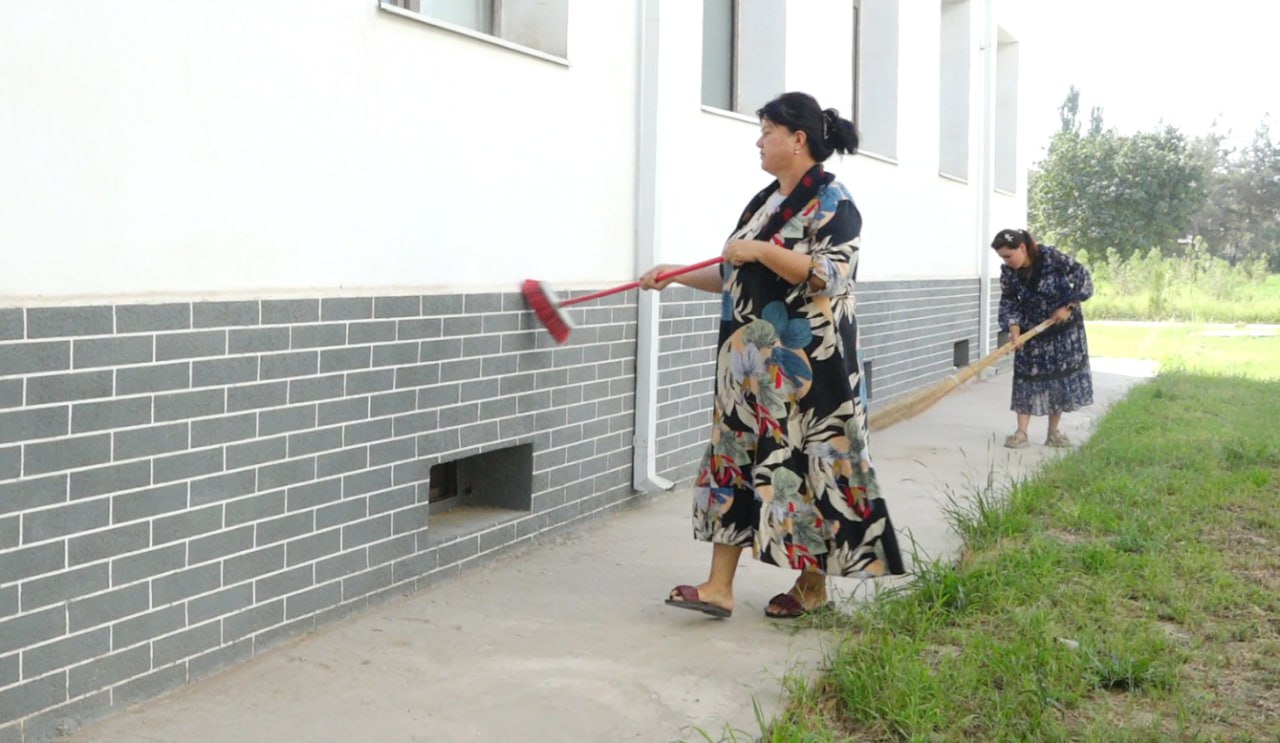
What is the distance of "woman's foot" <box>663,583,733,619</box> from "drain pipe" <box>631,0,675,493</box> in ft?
7.10

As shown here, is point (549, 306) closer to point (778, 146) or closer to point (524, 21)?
point (524, 21)

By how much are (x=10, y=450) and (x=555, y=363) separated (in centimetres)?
308

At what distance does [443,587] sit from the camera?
5590 mm

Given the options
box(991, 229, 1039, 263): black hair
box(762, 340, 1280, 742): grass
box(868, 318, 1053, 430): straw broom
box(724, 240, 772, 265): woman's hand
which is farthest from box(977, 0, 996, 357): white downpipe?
box(724, 240, 772, 265): woman's hand

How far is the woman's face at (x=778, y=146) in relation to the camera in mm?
5020

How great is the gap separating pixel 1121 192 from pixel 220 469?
46877 millimetres

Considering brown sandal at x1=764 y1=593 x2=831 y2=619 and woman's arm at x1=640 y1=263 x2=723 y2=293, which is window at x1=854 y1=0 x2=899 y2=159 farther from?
brown sandal at x1=764 y1=593 x2=831 y2=619

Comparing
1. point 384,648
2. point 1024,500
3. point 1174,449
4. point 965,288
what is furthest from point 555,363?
point 965,288

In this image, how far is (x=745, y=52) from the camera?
949 centimetres

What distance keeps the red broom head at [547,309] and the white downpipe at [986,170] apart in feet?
33.3

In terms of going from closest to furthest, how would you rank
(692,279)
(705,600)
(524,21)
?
(705,600) → (692,279) → (524,21)

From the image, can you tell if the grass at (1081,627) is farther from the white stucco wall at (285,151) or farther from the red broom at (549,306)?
the white stucco wall at (285,151)

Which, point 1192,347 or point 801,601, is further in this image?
point 1192,347

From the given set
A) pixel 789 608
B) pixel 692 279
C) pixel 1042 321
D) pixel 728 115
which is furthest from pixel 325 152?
pixel 1042 321
